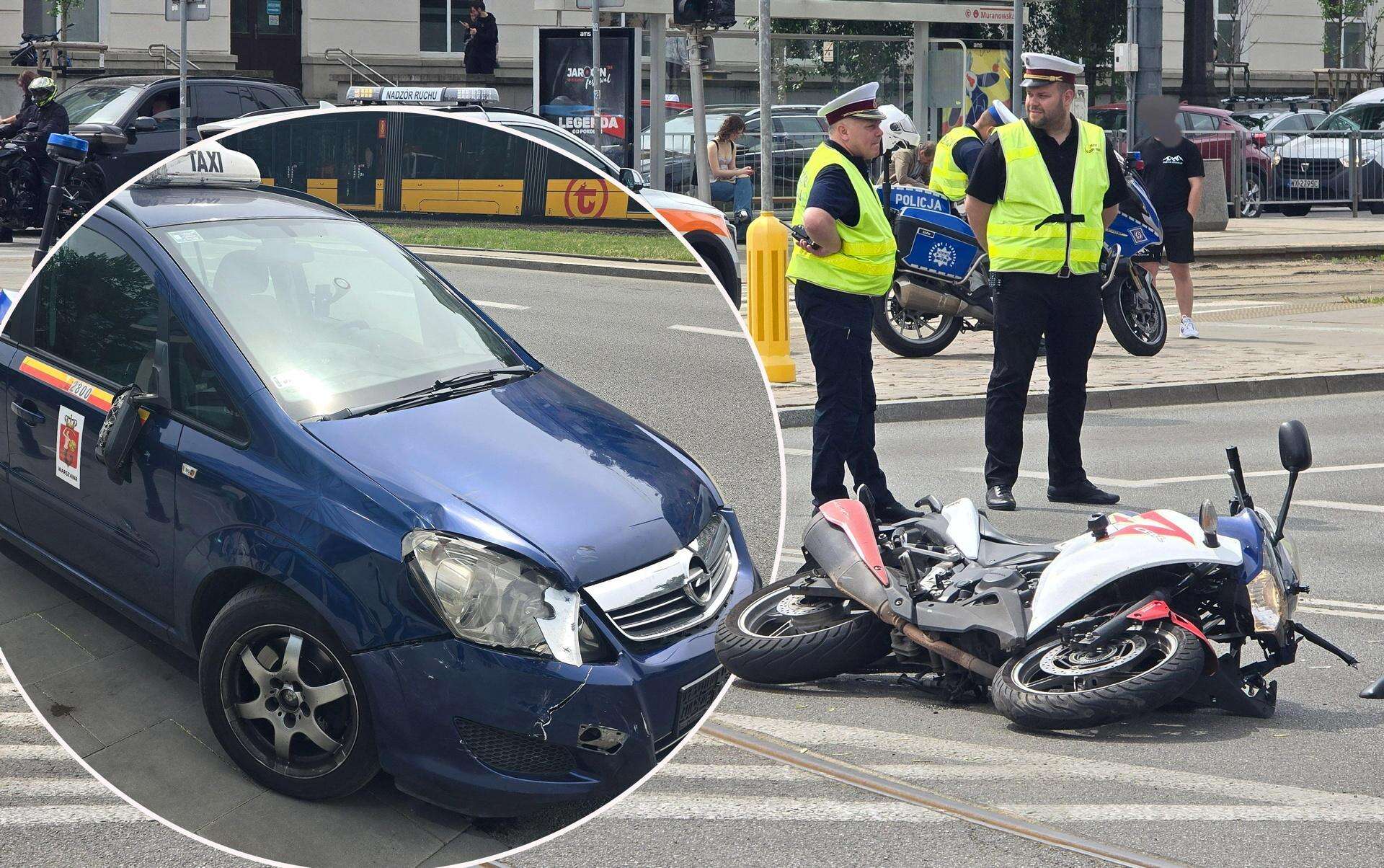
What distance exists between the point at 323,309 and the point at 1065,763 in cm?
347

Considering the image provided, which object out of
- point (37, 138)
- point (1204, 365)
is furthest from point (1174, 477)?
point (37, 138)

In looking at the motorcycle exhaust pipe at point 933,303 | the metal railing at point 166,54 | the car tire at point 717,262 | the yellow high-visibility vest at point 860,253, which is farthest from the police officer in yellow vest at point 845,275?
the metal railing at point 166,54

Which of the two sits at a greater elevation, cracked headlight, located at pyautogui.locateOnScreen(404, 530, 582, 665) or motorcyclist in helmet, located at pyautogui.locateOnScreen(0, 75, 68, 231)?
motorcyclist in helmet, located at pyautogui.locateOnScreen(0, 75, 68, 231)

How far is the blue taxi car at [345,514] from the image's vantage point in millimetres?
1255

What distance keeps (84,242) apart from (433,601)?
1.57ft

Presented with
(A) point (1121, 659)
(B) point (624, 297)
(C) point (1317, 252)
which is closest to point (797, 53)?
(C) point (1317, 252)

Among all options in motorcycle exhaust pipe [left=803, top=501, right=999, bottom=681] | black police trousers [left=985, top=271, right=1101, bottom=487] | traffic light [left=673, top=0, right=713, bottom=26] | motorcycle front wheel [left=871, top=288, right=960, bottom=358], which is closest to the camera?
motorcycle exhaust pipe [left=803, top=501, right=999, bottom=681]

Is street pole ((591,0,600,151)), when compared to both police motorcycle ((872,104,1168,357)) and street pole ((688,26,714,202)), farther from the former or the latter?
police motorcycle ((872,104,1168,357))

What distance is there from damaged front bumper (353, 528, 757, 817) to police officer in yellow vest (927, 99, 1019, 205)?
1130 cm

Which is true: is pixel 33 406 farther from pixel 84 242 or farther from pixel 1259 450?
pixel 1259 450

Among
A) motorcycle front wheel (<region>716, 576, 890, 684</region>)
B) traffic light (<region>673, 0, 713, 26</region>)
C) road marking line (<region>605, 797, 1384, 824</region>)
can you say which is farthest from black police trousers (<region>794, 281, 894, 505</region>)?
traffic light (<region>673, 0, 713, 26</region>)

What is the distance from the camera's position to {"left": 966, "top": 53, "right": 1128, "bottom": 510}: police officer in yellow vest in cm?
751

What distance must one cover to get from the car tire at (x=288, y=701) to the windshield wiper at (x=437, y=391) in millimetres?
156

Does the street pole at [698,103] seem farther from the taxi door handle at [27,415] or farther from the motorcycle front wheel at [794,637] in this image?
the taxi door handle at [27,415]
